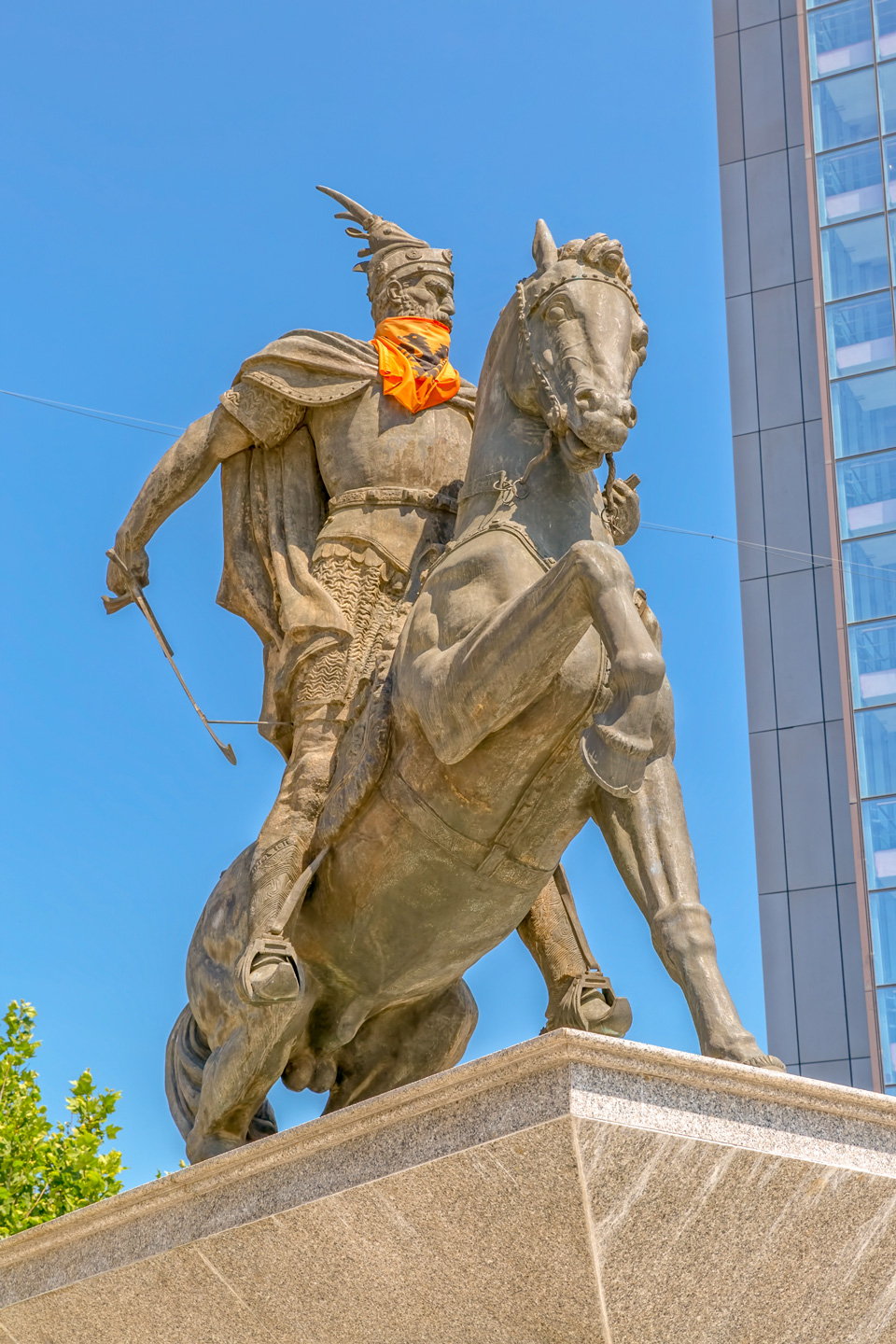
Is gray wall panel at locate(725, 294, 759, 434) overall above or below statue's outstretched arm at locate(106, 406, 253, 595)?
above

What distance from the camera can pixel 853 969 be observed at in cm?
2897

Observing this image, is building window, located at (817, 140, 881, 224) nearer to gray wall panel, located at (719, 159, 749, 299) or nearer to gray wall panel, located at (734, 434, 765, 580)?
gray wall panel, located at (719, 159, 749, 299)

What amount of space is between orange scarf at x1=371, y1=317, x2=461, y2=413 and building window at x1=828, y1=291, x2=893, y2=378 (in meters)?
26.2

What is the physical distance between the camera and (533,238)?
6.81m

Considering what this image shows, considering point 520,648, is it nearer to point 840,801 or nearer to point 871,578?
point 840,801

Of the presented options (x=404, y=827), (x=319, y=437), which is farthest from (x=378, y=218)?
(x=404, y=827)

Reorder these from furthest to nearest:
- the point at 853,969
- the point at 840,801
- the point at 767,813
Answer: the point at 767,813, the point at 840,801, the point at 853,969

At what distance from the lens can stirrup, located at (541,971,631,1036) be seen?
6637 mm

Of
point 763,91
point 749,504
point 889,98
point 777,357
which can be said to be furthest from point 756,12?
point 749,504

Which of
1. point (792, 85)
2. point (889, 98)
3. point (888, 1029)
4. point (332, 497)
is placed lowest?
point (332, 497)

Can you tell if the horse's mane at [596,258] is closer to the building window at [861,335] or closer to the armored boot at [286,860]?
the armored boot at [286,860]

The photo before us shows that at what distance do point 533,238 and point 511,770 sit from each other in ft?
6.12

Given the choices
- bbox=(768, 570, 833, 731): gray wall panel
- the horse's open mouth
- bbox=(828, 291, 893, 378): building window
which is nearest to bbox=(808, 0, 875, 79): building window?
bbox=(828, 291, 893, 378): building window

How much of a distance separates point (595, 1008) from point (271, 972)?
3.57 feet
